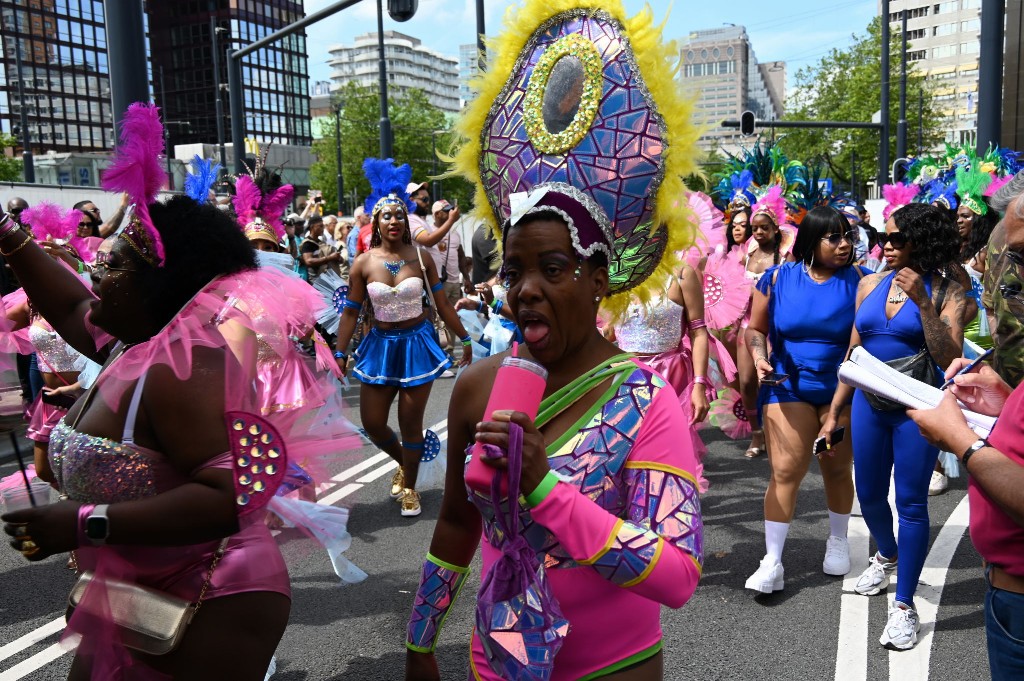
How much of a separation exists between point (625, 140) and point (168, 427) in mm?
1362

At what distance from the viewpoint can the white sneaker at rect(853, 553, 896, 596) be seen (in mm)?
4574

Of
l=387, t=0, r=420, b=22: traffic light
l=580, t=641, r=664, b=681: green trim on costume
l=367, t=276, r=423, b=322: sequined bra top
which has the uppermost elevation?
l=387, t=0, r=420, b=22: traffic light

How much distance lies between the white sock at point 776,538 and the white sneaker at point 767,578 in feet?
0.13

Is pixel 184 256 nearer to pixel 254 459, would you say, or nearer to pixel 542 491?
pixel 254 459

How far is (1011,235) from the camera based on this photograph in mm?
2197

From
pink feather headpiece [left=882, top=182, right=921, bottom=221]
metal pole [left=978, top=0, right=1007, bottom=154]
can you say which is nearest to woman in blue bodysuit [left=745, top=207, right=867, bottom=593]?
pink feather headpiece [left=882, top=182, right=921, bottom=221]

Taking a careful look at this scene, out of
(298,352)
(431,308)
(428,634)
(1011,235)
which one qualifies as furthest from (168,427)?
(431,308)

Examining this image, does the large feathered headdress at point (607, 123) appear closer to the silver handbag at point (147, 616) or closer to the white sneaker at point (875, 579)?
the silver handbag at point (147, 616)

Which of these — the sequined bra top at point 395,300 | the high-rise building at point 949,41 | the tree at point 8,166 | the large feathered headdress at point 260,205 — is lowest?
the sequined bra top at point 395,300

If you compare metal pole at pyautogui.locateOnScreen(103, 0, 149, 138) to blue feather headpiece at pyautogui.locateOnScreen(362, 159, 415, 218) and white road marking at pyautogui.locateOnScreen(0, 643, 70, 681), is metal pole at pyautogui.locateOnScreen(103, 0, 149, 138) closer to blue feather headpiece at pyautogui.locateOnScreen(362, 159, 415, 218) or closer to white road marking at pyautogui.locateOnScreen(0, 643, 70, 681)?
blue feather headpiece at pyautogui.locateOnScreen(362, 159, 415, 218)

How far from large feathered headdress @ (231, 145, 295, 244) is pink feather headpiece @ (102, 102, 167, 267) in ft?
13.5

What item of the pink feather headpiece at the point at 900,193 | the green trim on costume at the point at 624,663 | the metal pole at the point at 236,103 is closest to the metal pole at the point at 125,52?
the green trim on costume at the point at 624,663

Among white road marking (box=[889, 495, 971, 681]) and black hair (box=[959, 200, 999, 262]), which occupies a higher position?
black hair (box=[959, 200, 999, 262])

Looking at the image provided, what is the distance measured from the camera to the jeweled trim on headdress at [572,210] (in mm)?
1896
